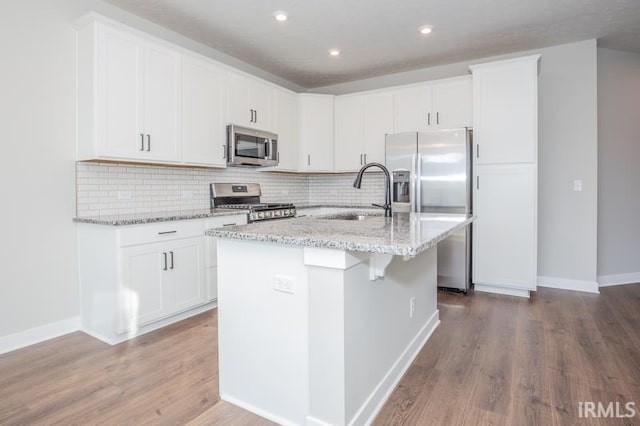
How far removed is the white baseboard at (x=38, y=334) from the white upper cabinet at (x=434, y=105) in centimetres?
385

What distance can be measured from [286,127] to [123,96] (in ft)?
6.99

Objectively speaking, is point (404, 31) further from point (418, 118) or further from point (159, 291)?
point (159, 291)

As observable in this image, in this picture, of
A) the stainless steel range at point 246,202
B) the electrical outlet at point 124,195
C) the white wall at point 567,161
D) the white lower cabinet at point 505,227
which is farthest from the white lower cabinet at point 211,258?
the white wall at point 567,161

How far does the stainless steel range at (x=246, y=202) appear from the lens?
378 centimetres

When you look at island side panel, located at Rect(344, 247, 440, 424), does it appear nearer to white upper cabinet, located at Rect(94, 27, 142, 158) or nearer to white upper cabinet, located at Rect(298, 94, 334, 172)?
white upper cabinet, located at Rect(94, 27, 142, 158)

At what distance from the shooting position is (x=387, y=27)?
347cm

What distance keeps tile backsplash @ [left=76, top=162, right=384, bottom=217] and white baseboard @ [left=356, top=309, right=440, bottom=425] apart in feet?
8.21

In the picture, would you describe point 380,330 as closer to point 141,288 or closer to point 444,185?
point 141,288

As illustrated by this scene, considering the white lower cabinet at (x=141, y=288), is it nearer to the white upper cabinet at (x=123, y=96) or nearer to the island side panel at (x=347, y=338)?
the white upper cabinet at (x=123, y=96)

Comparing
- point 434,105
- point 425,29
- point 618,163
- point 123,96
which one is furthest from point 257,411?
point 618,163

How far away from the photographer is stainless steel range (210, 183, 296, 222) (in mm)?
3777

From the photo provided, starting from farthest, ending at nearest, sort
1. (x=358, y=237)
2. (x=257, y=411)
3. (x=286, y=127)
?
(x=286, y=127) < (x=257, y=411) < (x=358, y=237)

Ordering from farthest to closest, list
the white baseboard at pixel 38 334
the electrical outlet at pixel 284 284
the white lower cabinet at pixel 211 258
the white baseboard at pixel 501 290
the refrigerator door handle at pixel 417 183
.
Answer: the refrigerator door handle at pixel 417 183 → the white baseboard at pixel 501 290 → the white lower cabinet at pixel 211 258 → the white baseboard at pixel 38 334 → the electrical outlet at pixel 284 284

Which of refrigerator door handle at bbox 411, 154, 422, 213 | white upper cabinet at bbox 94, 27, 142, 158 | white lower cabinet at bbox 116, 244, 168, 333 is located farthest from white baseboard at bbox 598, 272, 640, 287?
white upper cabinet at bbox 94, 27, 142, 158
